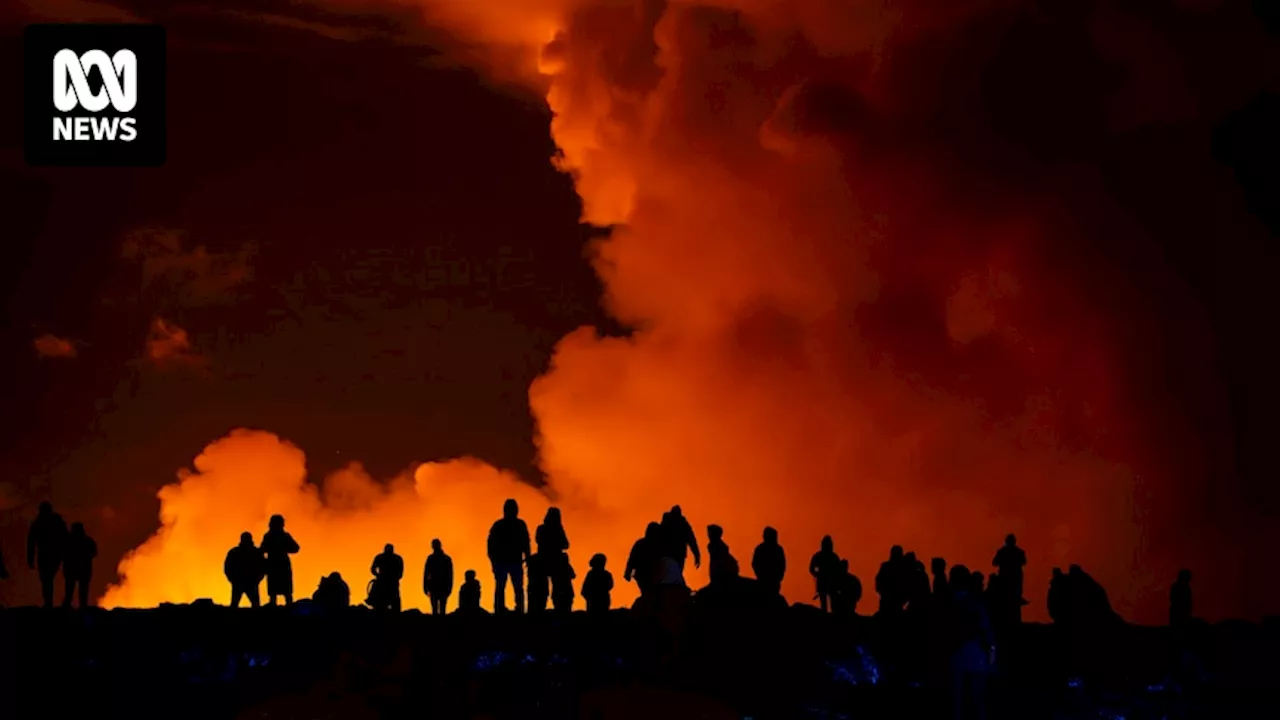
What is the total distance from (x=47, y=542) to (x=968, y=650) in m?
18.8

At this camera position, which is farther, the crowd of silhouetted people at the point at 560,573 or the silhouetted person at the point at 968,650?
the crowd of silhouetted people at the point at 560,573

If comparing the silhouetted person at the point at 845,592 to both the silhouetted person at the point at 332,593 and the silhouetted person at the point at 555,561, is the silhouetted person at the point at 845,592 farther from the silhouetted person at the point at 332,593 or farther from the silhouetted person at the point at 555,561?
the silhouetted person at the point at 332,593

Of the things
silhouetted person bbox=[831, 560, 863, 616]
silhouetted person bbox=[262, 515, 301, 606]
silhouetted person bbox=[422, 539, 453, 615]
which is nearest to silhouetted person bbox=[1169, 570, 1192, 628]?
silhouetted person bbox=[831, 560, 863, 616]

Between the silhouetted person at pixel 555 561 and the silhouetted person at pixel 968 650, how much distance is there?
415 inches

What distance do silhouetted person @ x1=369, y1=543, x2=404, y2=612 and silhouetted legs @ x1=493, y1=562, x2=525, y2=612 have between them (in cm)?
197

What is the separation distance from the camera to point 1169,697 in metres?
33.7

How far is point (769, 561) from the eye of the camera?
119ft

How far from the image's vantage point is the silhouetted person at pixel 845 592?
37.1 m

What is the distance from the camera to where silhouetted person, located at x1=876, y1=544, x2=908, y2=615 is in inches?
1428

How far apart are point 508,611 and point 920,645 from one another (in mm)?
7871

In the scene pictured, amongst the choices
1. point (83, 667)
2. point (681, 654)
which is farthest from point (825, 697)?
point (83, 667)

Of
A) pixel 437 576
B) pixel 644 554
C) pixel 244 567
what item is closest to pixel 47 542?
pixel 244 567

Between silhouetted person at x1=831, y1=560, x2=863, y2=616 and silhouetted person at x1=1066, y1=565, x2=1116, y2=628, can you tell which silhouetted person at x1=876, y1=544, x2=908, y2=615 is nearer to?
silhouetted person at x1=831, y1=560, x2=863, y2=616

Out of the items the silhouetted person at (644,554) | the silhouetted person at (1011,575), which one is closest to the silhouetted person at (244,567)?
the silhouetted person at (644,554)
